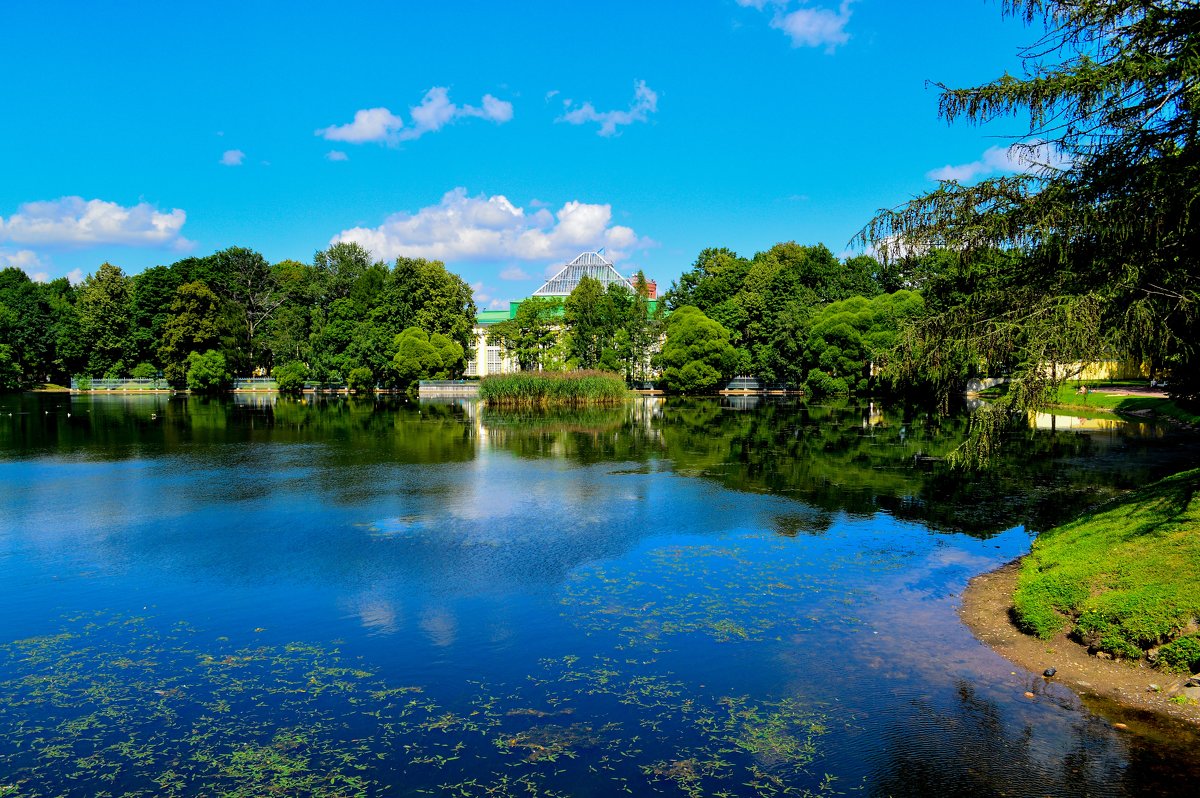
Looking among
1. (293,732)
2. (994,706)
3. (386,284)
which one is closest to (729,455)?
(994,706)

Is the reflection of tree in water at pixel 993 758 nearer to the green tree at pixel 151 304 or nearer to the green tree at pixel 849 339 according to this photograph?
the green tree at pixel 849 339

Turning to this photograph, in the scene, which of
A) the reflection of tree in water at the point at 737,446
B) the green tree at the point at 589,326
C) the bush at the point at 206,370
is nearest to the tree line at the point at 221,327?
the bush at the point at 206,370

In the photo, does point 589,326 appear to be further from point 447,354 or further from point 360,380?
point 360,380

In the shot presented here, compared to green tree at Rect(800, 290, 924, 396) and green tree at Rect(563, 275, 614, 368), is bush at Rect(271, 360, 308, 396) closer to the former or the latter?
green tree at Rect(563, 275, 614, 368)

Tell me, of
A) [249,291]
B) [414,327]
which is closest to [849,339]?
[414,327]

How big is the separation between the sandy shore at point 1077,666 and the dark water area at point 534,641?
0.83 feet

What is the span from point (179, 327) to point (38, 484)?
194 ft

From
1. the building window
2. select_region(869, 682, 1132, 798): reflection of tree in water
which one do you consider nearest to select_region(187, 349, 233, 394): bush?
the building window

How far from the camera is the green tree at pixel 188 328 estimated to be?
74.3 meters

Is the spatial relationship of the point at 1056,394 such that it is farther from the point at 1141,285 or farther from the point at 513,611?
the point at 513,611

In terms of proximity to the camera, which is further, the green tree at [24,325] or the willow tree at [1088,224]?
the green tree at [24,325]

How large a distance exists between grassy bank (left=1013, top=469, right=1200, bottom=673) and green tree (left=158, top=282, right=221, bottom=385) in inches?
3011

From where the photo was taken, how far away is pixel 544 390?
55.0 metres

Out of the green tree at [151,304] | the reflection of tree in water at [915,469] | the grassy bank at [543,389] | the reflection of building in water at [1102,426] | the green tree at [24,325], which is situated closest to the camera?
the reflection of tree in water at [915,469]
